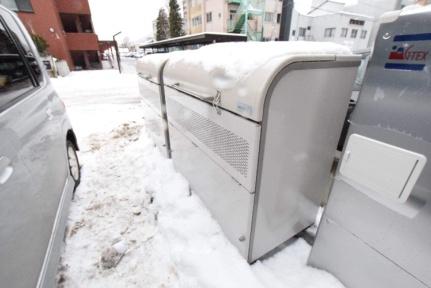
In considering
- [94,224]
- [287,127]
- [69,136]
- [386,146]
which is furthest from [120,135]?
[386,146]

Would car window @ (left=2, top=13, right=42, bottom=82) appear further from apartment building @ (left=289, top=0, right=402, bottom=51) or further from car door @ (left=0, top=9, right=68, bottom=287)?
apartment building @ (left=289, top=0, right=402, bottom=51)

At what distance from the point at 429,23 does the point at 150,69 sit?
2.27m

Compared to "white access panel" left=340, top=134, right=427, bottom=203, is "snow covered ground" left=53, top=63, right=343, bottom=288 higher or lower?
lower

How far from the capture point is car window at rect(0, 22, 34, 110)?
4.16 feet

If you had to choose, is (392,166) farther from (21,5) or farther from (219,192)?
(21,5)

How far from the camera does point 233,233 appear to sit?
1.47 metres

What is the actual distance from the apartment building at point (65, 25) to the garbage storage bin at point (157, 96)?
13279mm

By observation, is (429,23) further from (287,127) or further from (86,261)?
(86,261)

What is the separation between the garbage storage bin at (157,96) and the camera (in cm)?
218

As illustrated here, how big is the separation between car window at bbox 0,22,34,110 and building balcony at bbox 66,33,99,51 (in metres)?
15.5

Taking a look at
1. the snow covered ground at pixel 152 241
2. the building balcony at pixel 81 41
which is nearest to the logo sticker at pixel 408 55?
the snow covered ground at pixel 152 241

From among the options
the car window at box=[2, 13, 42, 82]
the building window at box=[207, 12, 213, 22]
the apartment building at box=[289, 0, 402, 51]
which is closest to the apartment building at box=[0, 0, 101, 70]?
the building window at box=[207, 12, 213, 22]

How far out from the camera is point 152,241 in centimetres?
168

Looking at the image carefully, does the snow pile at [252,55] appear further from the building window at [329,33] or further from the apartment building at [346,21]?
the building window at [329,33]
